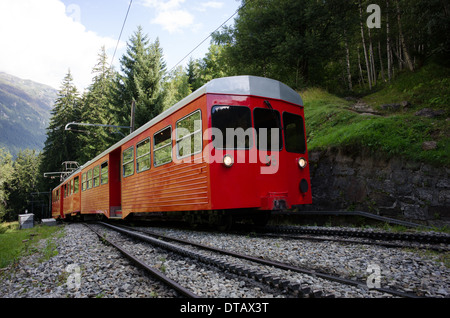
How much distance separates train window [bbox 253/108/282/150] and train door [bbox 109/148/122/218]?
6.87 meters

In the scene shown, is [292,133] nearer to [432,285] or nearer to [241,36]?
[432,285]

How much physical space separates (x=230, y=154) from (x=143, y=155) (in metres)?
3.89

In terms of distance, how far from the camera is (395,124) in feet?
25.3

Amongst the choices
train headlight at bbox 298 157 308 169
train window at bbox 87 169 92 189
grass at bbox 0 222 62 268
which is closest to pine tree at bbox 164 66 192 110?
train window at bbox 87 169 92 189

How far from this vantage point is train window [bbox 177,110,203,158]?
608 centimetres

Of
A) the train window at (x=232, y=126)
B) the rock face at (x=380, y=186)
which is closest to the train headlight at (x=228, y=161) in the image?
the train window at (x=232, y=126)

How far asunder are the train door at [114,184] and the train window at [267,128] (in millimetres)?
6871

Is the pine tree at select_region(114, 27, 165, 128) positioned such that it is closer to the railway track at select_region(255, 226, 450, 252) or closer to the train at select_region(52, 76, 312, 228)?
the train at select_region(52, 76, 312, 228)

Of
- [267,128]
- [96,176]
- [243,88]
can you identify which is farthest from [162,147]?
[96,176]

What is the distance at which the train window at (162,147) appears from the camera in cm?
724

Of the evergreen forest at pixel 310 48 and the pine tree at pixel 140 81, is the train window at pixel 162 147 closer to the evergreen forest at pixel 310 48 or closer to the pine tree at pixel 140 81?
the evergreen forest at pixel 310 48

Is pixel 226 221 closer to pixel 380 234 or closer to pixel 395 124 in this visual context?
pixel 380 234
